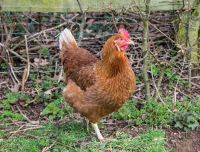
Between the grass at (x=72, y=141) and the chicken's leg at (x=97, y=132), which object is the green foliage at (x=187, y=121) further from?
the chicken's leg at (x=97, y=132)

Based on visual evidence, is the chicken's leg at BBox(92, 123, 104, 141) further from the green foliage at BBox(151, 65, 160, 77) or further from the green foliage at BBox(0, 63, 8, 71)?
the green foliage at BBox(0, 63, 8, 71)

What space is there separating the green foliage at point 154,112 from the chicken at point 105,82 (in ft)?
1.78

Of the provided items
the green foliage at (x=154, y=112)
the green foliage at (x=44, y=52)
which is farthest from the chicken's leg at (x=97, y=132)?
the green foliage at (x=44, y=52)

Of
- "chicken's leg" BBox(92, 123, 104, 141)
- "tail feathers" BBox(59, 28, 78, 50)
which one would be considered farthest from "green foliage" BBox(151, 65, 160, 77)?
"chicken's leg" BBox(92, 123, 104, 141)

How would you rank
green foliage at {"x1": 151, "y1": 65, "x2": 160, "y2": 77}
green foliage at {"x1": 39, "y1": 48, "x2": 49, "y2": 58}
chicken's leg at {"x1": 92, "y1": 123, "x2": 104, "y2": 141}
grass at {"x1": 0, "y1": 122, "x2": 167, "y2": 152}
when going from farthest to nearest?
green foliage at {"x1": 39, "y1": 48, "x2": 49, "y2": 58}
green foliage at {"x1": 151, "y1": 65, "x2": 160, "y2": 77}
chicken's leg at {"x1": 92, "y1": 123, "x2": 104, "y2": 141}
grass at {"x1": 0, "y1": 122, "x2": 167, "y2": 152}

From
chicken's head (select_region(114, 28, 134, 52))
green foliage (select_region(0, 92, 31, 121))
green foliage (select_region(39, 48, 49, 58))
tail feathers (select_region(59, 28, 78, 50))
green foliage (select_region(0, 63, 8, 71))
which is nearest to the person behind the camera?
chicken's head (select_region(114, 28, 134, 52))

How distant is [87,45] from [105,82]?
209 cm

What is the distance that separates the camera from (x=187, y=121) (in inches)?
204

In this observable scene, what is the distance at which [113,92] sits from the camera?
4727 millimetres

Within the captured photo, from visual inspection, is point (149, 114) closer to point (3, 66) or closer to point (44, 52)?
point (44, 52)

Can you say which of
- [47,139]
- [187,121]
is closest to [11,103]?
[47,139]

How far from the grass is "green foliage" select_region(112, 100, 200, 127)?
0.22m

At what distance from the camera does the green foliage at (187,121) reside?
5.19 m

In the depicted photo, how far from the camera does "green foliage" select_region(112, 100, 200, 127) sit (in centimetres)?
533
